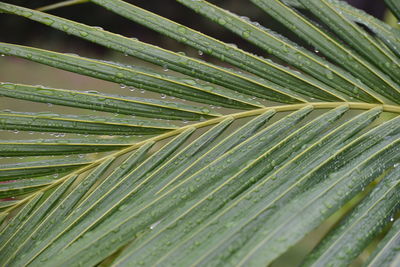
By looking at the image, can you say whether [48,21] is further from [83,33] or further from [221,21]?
[221,21]

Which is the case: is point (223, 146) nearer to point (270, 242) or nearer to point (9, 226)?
point (270, 242)

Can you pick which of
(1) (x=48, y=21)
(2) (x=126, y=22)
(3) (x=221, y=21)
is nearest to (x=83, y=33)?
(1) (x=48, y=21)

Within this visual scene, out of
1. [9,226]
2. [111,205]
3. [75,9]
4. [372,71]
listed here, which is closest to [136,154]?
[111,205]

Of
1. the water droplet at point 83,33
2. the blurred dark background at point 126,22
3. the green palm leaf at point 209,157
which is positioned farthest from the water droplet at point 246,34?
the blurred dark background at point 126,22

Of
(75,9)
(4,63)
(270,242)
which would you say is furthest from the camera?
(4,63)

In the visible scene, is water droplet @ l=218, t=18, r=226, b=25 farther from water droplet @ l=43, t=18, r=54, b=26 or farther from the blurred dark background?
the blurred dark background

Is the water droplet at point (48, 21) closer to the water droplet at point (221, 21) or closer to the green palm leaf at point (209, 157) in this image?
the green palm leaf at point (209, 157)
